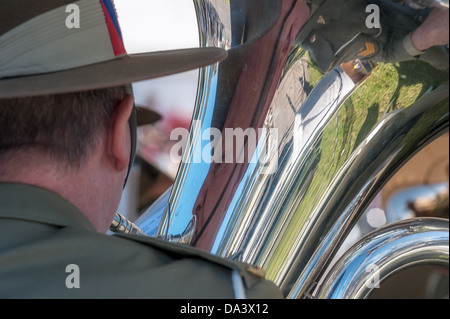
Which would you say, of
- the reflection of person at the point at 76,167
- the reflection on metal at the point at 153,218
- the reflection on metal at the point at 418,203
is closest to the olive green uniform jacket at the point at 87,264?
the reflection of person at the point at 76,167

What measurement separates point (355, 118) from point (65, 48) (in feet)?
1.45

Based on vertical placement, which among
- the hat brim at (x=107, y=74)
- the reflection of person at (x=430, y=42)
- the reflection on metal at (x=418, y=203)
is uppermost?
the reflection on metal at (x=418, y=203)

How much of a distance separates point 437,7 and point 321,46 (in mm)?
217

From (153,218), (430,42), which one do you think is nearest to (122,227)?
(153,218)

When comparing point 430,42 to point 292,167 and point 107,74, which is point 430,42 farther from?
point 107,74

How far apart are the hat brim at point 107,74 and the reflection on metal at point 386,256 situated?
→ 40 cm

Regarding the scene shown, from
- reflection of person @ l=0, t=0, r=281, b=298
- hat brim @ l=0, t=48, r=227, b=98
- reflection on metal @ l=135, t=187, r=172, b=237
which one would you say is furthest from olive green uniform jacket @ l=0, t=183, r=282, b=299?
reflection on metal @ l=135, t=187, r=172, b=237

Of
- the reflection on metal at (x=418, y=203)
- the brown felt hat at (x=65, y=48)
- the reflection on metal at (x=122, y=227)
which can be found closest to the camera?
the brown felt hat at (x=65, y=48)

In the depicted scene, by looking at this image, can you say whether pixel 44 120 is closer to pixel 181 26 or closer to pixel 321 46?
pixel 321 46

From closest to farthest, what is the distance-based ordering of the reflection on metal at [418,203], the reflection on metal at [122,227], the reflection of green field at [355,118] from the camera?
the reflection of green field at [355,118]
the reflection on metal at [122,227]
the reflection on metal at [418,203]

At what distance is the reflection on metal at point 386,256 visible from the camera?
972 millimetres

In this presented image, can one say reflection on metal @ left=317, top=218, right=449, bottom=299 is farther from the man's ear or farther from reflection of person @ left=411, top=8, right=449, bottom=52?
the man's ear

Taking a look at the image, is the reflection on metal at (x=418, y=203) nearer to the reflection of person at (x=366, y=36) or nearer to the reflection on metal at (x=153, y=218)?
the reflection on metal at (x=153, y=218)

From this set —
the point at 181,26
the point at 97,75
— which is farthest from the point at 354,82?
the point at 181,26
